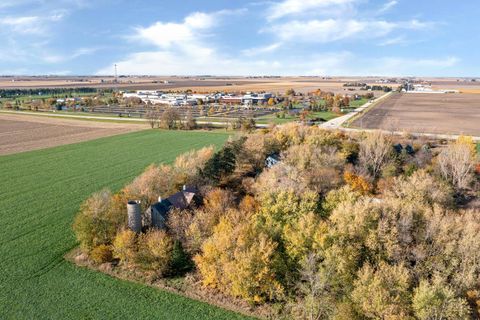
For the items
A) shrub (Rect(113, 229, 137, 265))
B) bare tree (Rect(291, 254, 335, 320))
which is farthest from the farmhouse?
bare tree (Rect(291, 254, 335, 320))

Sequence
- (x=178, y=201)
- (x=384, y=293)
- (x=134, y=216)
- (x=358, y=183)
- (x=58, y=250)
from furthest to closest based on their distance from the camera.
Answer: (x=358, y=183), (x=178, y=201), (x=58, y=250), (x=134, y=216), (x=384, y=293)

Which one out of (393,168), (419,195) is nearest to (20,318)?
(419,195)

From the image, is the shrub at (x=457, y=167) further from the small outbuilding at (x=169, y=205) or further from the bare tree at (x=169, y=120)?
the bare tree at (x=169, y=120)

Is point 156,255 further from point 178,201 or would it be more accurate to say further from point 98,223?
point 178,201

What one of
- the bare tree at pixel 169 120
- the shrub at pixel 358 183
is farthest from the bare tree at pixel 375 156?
the bare tree at pixel 169 120

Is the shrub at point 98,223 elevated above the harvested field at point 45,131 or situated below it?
below

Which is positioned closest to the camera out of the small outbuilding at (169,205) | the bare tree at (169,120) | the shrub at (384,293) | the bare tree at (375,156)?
the shrub at (384,293)

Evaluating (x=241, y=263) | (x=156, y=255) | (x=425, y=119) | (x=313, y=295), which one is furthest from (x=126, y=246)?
(x=425, y=119)
